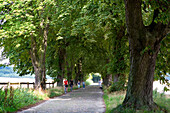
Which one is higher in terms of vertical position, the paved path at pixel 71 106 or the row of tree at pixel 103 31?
the row of tree at pixel 103 31

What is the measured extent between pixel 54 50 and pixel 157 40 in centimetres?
2272

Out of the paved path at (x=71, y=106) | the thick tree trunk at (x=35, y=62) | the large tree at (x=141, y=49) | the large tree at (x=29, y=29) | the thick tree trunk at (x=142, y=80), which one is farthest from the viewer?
the thick tree trunk at (x=35, y=62)

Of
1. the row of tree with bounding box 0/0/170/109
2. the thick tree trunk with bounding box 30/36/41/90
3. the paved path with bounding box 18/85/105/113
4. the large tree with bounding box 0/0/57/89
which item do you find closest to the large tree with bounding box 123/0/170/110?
the row of tree with bounding box 0/0/170/109

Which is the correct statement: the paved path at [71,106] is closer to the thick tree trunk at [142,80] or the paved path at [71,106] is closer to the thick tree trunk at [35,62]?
the thick tree trunk at [142,80]

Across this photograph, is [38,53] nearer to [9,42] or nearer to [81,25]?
[9,42]

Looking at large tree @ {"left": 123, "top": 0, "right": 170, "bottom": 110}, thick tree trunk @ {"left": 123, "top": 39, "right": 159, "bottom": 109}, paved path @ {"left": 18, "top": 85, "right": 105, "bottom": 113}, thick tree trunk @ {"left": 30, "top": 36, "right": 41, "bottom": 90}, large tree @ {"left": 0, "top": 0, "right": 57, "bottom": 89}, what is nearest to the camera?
large tree @ {"left": 123, "top": 0, "right": 170, "bottom": 110}

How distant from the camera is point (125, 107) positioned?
9.19 meters

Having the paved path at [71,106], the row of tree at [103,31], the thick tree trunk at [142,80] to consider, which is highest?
the row of tree at [103,31]

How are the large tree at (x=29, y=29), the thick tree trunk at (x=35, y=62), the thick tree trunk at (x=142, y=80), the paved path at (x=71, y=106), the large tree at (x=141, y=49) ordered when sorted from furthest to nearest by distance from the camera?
the thick tree trunk at (x=35, y=62) → the large tree at (x=29, y=29) → the paved path at (x=71, y=106) → the thick tree trunk at (x=142, y=80) → the large tree at (x=141, y=49)

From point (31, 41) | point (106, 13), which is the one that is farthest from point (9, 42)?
point (106, 13)

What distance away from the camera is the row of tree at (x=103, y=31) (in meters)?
9.14

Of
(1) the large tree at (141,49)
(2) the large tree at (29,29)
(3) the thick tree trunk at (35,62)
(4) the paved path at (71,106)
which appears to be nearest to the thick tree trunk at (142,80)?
(1) the large tree at (141,49)

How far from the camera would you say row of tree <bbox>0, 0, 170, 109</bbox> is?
9141 millimetres

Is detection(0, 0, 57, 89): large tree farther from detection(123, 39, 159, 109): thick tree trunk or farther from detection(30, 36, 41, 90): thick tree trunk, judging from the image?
detection(123, 39, 159, 109): thick tree trunk
